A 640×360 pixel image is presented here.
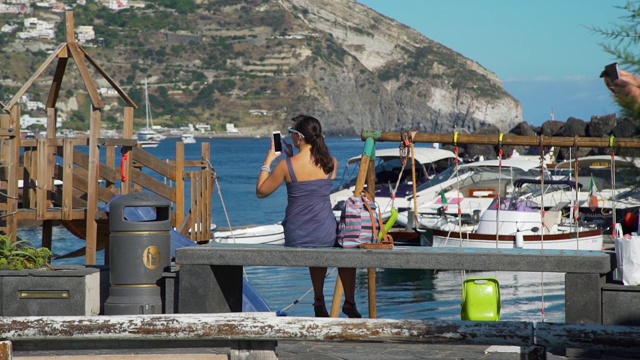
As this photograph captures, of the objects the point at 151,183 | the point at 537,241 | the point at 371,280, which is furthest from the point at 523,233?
the point at 371,280

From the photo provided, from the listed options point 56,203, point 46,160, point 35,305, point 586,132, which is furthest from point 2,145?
point 586,132

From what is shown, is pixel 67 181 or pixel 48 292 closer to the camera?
pixel 48 292

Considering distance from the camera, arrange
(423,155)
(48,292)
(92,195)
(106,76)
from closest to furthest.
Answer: (48,292) → (92,195) → (106,76) → (423,155)

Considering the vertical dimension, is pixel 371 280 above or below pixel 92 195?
below

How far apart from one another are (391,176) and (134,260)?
1437 inches

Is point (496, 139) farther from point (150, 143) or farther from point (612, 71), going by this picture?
point (150, 143)

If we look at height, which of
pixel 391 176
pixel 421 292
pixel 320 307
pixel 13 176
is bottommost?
pixel 421 292

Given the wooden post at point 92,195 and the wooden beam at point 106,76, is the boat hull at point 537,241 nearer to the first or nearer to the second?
the wooden beam at point 106,76

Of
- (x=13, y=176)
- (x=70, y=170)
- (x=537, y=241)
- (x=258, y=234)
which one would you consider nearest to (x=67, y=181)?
(x=70, y=170)

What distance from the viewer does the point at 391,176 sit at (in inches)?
1757

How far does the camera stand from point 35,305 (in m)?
8.72

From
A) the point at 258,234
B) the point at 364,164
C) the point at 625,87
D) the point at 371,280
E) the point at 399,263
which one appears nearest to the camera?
the point at 625,87

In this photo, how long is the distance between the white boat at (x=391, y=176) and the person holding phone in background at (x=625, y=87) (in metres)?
25.3

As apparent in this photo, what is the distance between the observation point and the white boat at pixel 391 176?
33.5 metres
